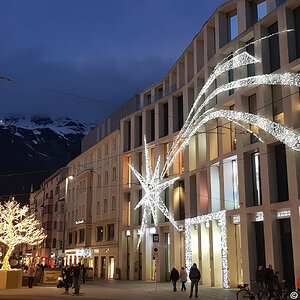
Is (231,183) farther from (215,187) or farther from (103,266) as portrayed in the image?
(103,266)

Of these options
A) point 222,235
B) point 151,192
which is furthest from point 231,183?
Answer: point 151,192

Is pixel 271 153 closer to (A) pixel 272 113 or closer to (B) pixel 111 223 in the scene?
(A) pixel 272 113

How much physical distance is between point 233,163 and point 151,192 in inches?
493

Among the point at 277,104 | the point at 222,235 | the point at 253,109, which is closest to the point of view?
the point at 277,104

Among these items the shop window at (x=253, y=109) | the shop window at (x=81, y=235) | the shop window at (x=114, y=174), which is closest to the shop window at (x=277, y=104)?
the shop window at (x=253, y=109)

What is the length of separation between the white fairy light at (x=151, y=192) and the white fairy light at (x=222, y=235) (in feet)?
10.7

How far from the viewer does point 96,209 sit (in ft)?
184

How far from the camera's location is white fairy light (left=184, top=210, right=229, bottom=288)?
29.9m

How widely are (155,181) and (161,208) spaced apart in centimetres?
256

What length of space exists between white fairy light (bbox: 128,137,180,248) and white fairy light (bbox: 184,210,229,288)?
3.26 m

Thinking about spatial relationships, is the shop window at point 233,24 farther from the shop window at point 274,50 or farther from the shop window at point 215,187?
the shop window at point 215,187

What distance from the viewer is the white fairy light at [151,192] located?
133ft

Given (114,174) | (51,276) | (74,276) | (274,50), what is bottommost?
(51,276)

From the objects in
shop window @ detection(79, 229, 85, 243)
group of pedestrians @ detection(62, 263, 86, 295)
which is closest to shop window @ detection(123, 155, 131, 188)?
shop window @ detection(79, 229, 85, 243)
